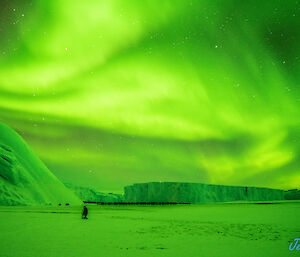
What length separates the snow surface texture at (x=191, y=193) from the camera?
105m

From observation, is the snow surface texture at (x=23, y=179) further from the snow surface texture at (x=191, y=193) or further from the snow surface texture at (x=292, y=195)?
the snow surface texture at (x=292, y=195)

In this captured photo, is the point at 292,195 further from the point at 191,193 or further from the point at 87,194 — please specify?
the point at 87,194

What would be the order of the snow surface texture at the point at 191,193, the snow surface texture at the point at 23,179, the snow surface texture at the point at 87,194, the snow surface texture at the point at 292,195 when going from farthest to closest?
the snow surface texture at the point at 87,194 → the snow surface texture at the point at 292,195 → the snow surface texture at the point at 191,193 → the snow surface texture at the point at 23,179

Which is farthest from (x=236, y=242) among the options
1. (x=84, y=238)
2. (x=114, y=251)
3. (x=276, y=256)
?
(x=84, y=238)

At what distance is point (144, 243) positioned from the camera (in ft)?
32.7

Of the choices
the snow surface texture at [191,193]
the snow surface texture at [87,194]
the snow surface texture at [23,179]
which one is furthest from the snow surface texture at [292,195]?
the snow surface texture at [23,179]

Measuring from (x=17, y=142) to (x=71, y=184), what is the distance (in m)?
90.8

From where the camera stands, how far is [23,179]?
4484 cm

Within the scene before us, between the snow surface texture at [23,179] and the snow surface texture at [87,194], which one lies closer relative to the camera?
the snow surface texture at [23,179]

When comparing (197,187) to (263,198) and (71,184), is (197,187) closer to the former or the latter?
(263,198)

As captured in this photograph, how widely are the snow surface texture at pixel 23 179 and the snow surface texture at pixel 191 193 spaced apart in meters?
57.5

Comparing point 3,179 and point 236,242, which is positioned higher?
point 3,179

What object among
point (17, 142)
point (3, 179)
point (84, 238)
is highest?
point (17, 142)

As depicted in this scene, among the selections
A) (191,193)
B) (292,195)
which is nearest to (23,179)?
(191,193)
